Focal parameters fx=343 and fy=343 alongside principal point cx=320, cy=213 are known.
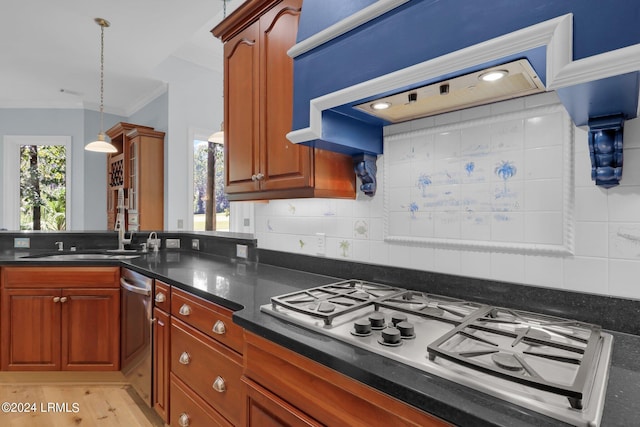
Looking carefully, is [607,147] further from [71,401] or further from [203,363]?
[71,401]

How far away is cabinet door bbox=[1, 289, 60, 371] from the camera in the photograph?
91.5 inches

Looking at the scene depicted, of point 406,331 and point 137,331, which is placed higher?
point 406,331

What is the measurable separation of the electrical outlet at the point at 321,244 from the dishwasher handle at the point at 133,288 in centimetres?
101

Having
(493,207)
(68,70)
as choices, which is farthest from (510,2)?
(68,70)

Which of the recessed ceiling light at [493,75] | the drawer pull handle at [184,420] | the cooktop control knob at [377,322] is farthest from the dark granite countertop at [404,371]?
the recessed ceiling light at [493,75]

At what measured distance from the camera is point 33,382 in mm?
2396

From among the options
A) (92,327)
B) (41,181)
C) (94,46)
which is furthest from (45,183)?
(92,327)

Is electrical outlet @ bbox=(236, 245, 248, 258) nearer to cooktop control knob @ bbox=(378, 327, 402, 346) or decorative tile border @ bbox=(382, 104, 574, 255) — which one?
decorative tile border @ bbox=(382, 104, 574, 255)

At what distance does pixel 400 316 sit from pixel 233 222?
151 inches

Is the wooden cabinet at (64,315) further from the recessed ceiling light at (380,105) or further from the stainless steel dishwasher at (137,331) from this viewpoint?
the recessed ceiling light at (380,105)

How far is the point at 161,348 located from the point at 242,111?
1372mm

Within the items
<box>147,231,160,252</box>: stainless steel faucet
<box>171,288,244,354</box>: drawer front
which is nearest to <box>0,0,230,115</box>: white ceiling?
<box>147,231,160,252</box>: stainless steel faucet

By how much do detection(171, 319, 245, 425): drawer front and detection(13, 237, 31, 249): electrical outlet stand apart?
204cm

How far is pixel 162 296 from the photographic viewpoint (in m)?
1.85
